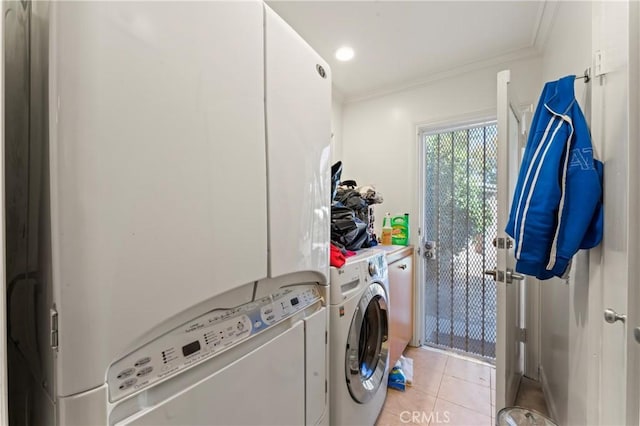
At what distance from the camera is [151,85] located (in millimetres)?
492

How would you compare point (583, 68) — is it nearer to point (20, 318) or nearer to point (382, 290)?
point (382, 290)

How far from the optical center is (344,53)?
194cm

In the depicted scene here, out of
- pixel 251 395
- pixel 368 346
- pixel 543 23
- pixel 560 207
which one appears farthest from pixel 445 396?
pixel 543 23

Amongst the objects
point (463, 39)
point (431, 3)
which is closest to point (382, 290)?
point (431, 3)

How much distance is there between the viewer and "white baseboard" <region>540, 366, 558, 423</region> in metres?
1.52

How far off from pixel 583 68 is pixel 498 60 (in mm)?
1008

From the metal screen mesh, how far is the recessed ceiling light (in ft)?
3.26

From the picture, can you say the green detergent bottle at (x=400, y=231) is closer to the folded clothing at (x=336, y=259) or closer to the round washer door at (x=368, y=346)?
the round washer door at (x=368, y=346)

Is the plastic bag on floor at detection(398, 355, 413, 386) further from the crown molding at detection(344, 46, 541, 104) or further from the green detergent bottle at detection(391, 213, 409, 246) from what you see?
the crown molding at detection(344, 46, 541, 104)

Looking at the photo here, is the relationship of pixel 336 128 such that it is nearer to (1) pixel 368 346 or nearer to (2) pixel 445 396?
(1) pixel 368 346

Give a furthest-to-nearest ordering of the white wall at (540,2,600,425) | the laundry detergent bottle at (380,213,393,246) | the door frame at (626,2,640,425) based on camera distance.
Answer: the laundry detergent bottle at (380,213,393,246) < the white wall at (540,2,600,425) < the door frame at (626,2,640,425)

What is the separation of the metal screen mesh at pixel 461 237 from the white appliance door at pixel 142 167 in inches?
81.6

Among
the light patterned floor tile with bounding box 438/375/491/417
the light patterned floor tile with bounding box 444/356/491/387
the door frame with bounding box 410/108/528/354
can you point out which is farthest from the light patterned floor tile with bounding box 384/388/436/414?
the door frame with bounding box 410/108/528/354

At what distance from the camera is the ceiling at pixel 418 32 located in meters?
1.51
